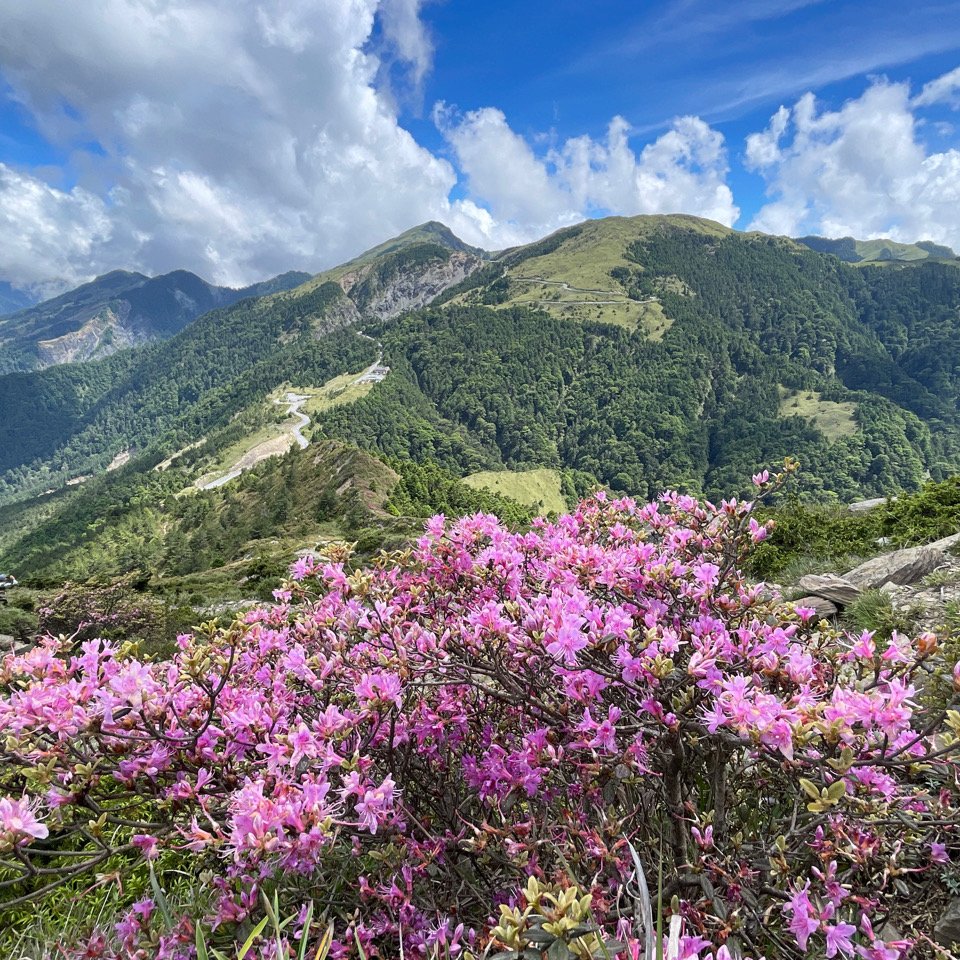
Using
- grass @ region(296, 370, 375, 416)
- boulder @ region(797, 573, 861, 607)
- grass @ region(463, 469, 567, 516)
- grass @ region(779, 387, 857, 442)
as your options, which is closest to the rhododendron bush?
boulder @ region(797, 573, 861, 607)

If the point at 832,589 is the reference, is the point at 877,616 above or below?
above

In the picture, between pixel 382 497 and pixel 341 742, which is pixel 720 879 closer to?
pixel 341 742

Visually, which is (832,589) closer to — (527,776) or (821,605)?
(821,605)

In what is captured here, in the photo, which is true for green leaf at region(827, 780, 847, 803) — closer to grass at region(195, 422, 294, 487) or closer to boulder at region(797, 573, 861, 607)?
boulder at region(797, 573, 861, 607)

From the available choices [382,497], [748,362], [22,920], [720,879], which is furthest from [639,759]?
[748,362]

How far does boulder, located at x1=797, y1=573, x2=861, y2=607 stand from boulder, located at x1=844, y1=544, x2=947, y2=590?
0.38m

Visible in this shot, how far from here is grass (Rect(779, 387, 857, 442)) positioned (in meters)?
148

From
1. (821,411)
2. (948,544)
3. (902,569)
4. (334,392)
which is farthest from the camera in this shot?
(334,392)

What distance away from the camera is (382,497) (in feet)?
195

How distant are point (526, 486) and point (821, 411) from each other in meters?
105

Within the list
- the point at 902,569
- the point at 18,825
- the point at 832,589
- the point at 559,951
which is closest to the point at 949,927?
the point at 559,951

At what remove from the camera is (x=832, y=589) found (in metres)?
7.46

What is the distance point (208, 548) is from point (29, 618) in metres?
40.5

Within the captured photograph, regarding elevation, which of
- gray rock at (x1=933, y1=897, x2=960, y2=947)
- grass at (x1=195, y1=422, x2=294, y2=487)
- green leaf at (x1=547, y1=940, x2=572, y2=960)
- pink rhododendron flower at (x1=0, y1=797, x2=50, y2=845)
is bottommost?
gray rock at (x1=933, y1=897, x2=960, y2=947)
